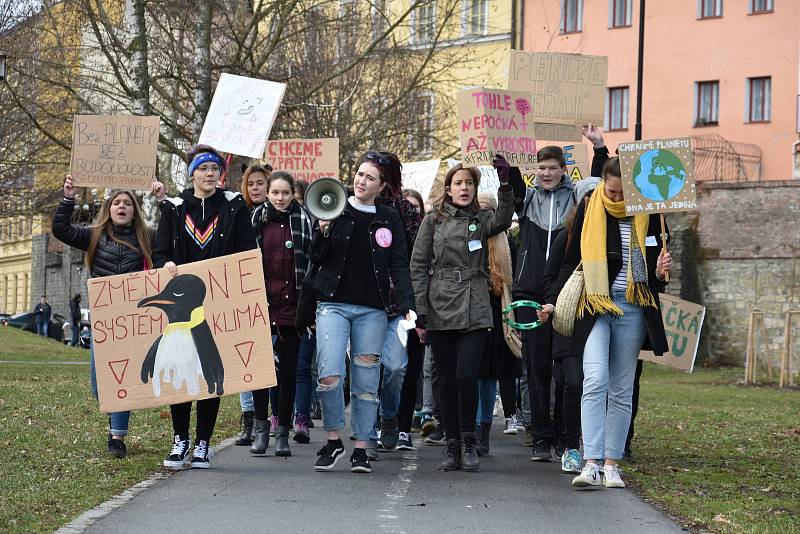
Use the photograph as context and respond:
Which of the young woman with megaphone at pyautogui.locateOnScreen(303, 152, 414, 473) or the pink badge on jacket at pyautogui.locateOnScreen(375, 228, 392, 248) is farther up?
the pink badge on jacket at pyautogui.locateOnScreen(375, 228, 392, 248)

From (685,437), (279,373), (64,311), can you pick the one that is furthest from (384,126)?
(64,311)

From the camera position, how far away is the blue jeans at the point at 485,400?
435 inches

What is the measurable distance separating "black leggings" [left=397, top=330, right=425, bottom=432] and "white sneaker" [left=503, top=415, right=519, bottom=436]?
1.45m

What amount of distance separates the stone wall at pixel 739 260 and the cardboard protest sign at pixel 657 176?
86.0 ft

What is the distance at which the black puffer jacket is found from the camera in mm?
10070

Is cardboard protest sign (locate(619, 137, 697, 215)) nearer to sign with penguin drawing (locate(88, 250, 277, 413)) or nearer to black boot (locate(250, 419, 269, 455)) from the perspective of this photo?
sign with penguin drawing (locate(88, 250, 277, 413))

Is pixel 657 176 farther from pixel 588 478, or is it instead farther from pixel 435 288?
pixel 588 478

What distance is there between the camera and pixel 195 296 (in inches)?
380

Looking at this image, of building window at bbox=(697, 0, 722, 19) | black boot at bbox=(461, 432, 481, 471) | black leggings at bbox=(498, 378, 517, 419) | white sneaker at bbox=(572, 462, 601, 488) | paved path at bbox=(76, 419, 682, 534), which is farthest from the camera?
building window at bbox=(697, 0, 722, 19)

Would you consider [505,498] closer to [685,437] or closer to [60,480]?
[60,480]

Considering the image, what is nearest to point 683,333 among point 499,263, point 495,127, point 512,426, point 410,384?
point 512,426

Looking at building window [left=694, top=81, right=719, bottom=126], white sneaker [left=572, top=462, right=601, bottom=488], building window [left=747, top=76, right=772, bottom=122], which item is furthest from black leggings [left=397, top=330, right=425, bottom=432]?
building window [left=694, top=81, right=719, bottom=126]

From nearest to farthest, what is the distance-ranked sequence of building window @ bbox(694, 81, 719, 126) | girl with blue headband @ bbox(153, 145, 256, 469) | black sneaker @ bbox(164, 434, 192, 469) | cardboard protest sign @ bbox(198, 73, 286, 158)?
1. black sneaker @ bbox(164, 434, 192, 469)
2. girl with blue headband @ bbox(153, 145, 256, 469)
3. cardboard protest sign @ bbox(198, 73, 286, 158)
4. building window @ bbox(694, 81, 719, 126)

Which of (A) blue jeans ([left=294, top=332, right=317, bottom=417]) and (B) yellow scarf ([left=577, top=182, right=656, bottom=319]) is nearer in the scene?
(B) yellow scarf ([left=577, top=182, right=656, bottom=319])
